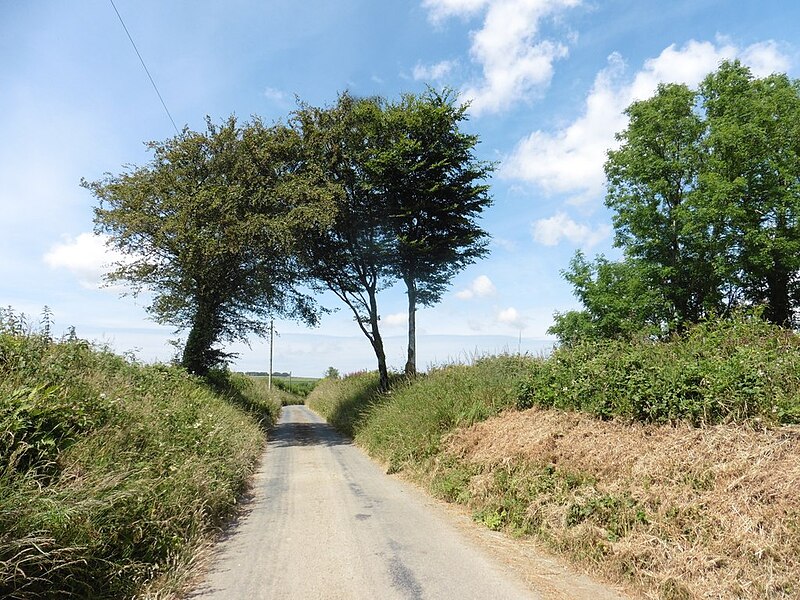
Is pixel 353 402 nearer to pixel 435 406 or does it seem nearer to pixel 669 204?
pixel 435 406

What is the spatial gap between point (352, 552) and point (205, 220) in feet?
40.9

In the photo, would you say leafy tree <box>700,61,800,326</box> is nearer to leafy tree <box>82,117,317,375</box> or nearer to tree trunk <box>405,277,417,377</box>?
tree trunk <box>405,277,417,377</box>

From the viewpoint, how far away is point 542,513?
5.64m

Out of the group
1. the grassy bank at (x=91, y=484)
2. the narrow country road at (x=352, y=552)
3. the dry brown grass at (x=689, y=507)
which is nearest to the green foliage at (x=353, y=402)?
the narrow country road at (x=352, y=552)

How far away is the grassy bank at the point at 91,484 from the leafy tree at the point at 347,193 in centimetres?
957

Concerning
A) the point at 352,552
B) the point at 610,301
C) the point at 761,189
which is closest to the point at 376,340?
the point at 610,301

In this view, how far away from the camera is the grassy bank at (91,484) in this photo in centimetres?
357

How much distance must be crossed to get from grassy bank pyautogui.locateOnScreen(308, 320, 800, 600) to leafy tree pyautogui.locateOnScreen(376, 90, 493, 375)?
27.4ft

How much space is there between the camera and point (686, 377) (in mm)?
5812

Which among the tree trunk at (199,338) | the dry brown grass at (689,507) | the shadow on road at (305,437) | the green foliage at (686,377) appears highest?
the tree trunk at (199,338)

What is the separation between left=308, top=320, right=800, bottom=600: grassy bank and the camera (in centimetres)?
397

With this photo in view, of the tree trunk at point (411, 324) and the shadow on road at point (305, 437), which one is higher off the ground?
the tree trunk at point (411, 324)

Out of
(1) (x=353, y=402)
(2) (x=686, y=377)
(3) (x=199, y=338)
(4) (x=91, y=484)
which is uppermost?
(3) (x=199, y=338)

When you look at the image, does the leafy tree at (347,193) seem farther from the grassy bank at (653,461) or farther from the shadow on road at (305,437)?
the grassy bank at (653,461)
